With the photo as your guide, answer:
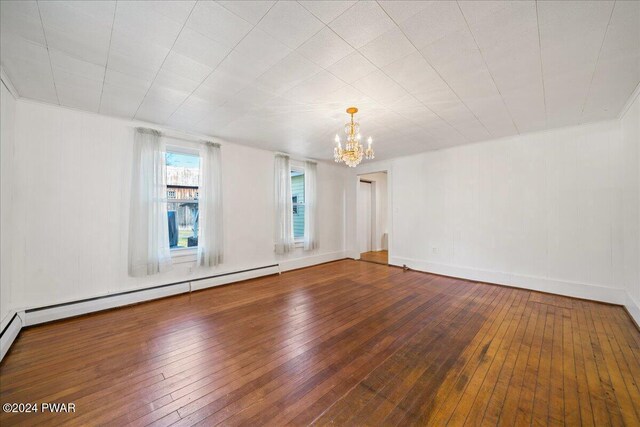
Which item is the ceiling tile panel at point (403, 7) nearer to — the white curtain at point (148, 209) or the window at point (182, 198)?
the white curtain at point (148, 209)

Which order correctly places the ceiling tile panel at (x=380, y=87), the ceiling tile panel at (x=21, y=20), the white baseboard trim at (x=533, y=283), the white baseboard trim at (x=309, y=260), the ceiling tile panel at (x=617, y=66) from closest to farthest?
the ceiling tile panel at (x=21, y=20), the ceiling tile panel at (x=617, y=66), the ceiling tile panel at (x=380, y=87), the white baseboard trim at (x=533, y=283), the white baseboard trim at (x=309, y=260)

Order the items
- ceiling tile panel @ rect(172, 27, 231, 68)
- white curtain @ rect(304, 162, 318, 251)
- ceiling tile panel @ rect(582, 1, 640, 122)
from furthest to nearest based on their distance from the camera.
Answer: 1. white curtain @ rect(304, 162, 318, 251)
2. ceiling tile panel @ rect(172, 27, 231, 68)
3. ceiling tile panel @ rect(582, 1, 640, 122)

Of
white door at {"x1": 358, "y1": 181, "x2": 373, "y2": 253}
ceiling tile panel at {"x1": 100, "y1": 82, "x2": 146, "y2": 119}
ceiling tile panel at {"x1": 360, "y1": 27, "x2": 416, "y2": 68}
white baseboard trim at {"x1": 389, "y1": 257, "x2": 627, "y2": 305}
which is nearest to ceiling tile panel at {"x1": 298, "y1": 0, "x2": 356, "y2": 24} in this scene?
ceiling tile panel at {"x1": 360, "y1": 27, "x2": 416, "y2": 68}

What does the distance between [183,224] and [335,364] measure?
11.3 feet

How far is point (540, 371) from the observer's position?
6.35ft

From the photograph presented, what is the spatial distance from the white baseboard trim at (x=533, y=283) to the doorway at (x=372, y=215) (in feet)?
7.92

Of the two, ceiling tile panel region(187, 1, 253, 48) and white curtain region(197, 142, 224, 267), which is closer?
ceiling tile panel region(187, 1, 253, 48)

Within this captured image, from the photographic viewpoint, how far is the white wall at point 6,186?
231cm

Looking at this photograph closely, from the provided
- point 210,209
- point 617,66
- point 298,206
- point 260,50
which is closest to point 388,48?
point 260,50

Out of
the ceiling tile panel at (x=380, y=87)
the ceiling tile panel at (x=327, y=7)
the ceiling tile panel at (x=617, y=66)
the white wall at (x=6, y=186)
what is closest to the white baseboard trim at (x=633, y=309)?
the ceiling tile panel at (x=617, y=66)

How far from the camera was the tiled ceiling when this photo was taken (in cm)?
154

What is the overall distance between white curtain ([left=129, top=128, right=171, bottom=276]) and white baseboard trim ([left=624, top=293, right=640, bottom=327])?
6122mm

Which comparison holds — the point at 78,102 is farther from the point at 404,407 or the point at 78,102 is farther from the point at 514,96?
the point at 514,96

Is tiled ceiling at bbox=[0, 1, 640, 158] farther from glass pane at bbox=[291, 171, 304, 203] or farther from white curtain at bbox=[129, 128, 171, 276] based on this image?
glass pane at bbox=[291, 171, 304, 203]
